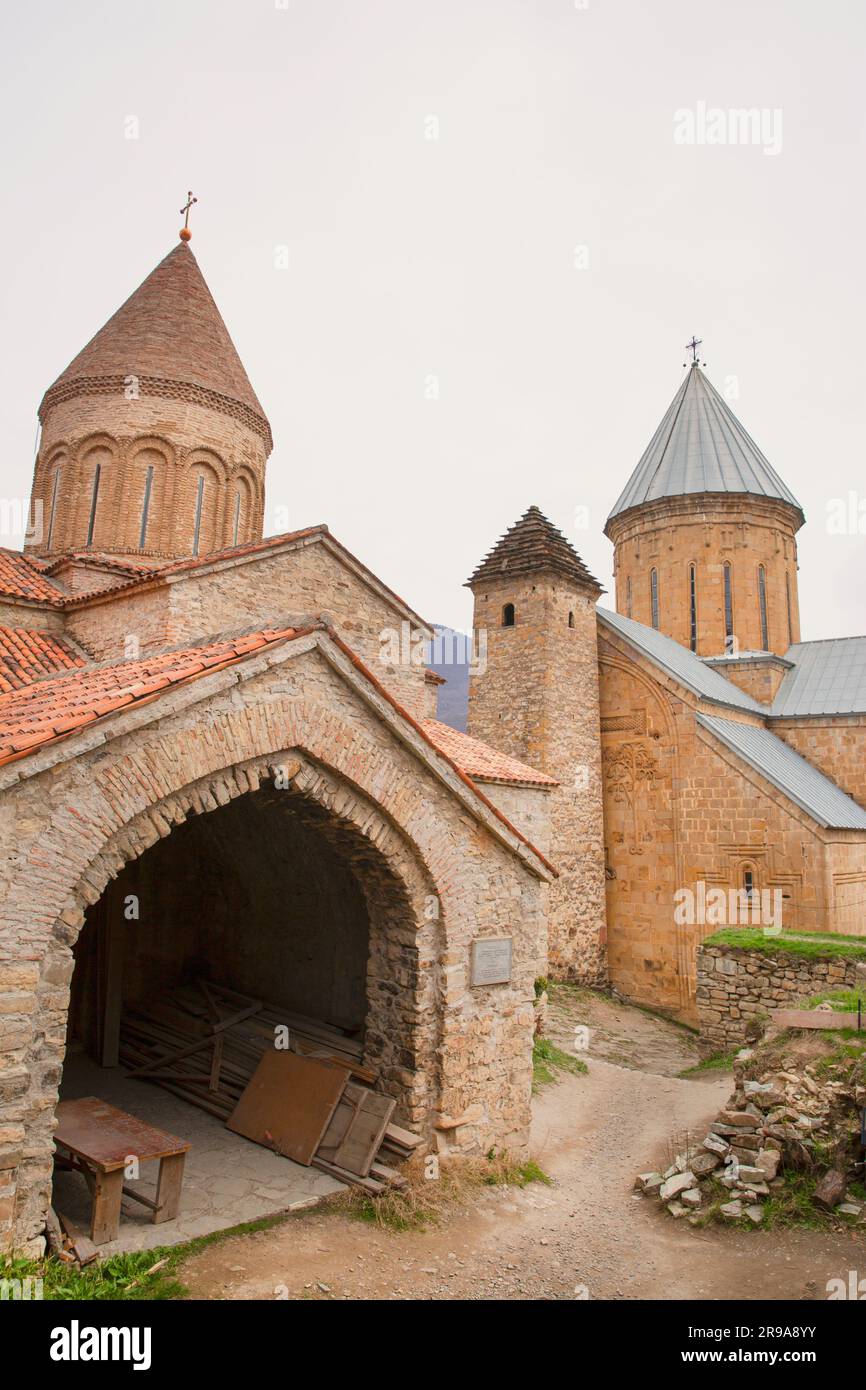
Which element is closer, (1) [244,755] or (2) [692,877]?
(1) [244,755]

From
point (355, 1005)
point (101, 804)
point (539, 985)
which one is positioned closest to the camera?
point (101, 804)

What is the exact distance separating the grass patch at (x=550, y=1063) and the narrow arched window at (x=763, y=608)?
14.1 metres

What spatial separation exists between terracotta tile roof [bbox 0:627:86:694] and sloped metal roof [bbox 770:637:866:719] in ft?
52.3

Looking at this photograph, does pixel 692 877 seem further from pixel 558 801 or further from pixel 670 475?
pixel 670 475

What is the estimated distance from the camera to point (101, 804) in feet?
16.6

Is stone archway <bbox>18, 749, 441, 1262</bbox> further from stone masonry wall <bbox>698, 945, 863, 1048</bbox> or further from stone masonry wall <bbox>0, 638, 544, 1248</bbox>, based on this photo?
stone masonry wall <bbox>698, 945, 863, 1048</bbox>

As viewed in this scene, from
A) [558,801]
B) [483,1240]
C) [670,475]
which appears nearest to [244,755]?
[483,1240]

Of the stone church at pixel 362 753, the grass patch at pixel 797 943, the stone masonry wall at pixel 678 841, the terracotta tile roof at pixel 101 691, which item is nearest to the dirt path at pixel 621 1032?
the stone church at pixel 362 753

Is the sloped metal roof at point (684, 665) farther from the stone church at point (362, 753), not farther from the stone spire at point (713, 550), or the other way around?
the stone spire at point (713, 550)

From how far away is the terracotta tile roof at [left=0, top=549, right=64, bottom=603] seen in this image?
448 inches

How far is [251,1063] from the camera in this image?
8.12 metres

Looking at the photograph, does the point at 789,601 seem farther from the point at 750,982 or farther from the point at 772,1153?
the point at 772,1153

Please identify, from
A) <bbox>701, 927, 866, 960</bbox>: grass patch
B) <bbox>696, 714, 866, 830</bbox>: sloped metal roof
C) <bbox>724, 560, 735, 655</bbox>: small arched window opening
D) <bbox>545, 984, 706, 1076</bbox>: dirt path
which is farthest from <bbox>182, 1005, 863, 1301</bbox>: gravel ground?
<bbox>724, 560, 735, 655</bbox>: small arched window opening

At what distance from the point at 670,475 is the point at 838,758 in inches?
352
